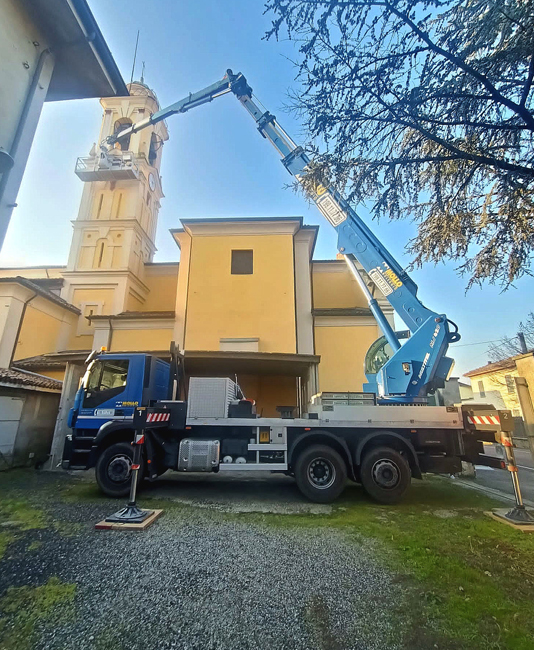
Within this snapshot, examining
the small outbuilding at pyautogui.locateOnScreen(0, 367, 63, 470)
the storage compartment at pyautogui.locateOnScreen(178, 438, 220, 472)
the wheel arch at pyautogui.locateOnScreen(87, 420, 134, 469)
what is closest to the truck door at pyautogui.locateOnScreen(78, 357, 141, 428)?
the wheel arch at pyautogui.locateOnScreen(87, 420, 134, 469)

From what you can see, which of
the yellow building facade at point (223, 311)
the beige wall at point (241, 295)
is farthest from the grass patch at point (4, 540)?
the beige wall at point (241, 295)

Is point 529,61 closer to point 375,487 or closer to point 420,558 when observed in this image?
point 420,558

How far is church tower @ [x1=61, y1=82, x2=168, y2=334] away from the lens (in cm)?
1848

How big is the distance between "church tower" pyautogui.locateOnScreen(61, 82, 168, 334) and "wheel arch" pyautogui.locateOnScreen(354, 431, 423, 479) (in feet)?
52.0

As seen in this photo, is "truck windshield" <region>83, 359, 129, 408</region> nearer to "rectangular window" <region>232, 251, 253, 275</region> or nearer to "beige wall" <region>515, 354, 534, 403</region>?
"rectangular window" <region>232, 251, 253, 275</region>

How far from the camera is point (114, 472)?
19.9 feet

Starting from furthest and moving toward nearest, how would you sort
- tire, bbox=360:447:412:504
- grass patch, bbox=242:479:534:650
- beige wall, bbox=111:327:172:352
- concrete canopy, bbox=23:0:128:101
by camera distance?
beige wall, bbox=111:327:172:352 < tire, bbox=360:447:412:504 < concrete canopy, bbox=23:0:128:101 < grass patch, bbox=242:479:534:650

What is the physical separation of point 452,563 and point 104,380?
681 centimetres

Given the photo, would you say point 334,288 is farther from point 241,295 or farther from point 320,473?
point 320,473

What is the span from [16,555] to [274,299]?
12240 mm

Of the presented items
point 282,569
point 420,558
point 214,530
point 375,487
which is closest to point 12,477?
point 214,530

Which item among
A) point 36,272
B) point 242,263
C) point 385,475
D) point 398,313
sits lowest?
point 385,475

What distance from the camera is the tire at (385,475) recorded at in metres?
5.84

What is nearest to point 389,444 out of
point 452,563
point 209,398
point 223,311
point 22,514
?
point 452,563
